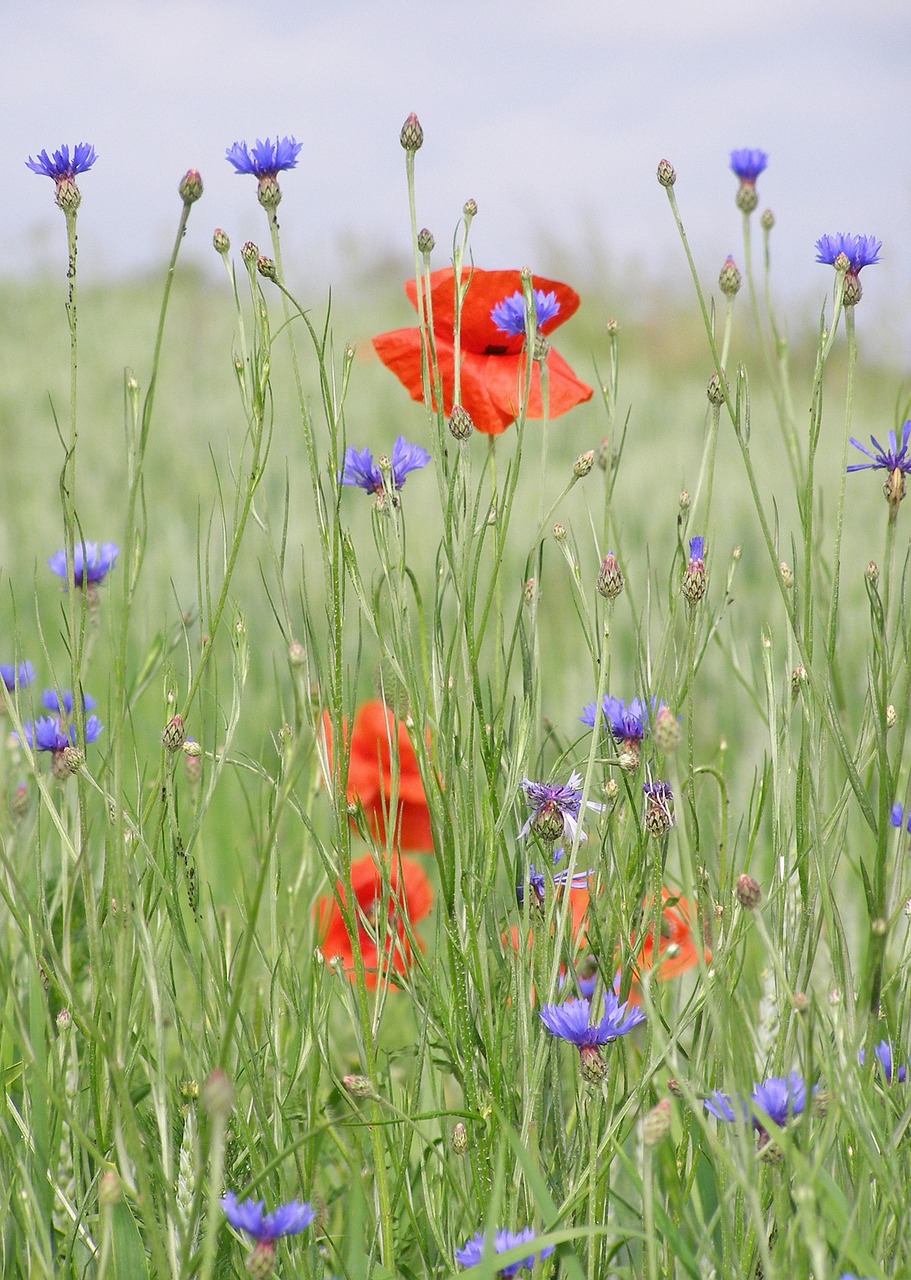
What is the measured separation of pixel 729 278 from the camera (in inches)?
28.9

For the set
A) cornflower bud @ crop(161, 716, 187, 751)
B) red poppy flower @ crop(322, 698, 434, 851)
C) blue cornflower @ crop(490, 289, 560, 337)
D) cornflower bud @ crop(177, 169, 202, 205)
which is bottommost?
red poppy flower @ crop(322, 698, 434, 851)

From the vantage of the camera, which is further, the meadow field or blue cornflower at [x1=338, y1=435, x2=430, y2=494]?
blue cornflower at [x1=338, y1=435, x2=430, y2=494]

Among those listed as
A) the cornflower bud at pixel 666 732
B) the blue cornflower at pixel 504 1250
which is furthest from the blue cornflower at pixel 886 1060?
the cornflower bud at pixel 666 732

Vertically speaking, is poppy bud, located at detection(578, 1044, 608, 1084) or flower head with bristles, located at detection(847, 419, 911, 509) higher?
flower head with bristles, located at detection(847, 419, 911, 509)

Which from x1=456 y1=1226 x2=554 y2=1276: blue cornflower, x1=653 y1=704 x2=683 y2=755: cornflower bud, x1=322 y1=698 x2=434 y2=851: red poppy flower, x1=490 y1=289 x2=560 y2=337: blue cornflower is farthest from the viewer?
x1=322 y1=698 x2=434 y2=851: red poppy flower

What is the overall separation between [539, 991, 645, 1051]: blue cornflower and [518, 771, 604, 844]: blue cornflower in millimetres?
98

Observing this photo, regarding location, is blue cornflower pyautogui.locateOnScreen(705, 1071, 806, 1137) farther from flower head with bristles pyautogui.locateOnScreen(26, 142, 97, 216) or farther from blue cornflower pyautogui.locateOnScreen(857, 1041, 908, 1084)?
flower head with bristles pyautogui.locateOnScreen(26, 142, 97, 216)

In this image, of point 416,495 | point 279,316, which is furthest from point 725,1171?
point 279,316

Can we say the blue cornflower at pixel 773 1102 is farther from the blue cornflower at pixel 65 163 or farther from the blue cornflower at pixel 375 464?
the blue cornflower at pixel 65 163

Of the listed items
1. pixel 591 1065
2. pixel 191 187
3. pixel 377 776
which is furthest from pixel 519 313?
pixel 377 776

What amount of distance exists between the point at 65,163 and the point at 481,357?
335 millimetres

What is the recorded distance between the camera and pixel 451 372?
88 centimetres

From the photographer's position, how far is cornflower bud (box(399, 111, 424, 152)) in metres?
0.74

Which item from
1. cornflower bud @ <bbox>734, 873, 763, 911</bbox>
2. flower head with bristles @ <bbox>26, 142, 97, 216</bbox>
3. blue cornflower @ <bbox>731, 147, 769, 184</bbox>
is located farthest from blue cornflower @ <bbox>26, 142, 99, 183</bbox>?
cornflower bud @ <bbox>734, 873, 763, 911</bbox>
